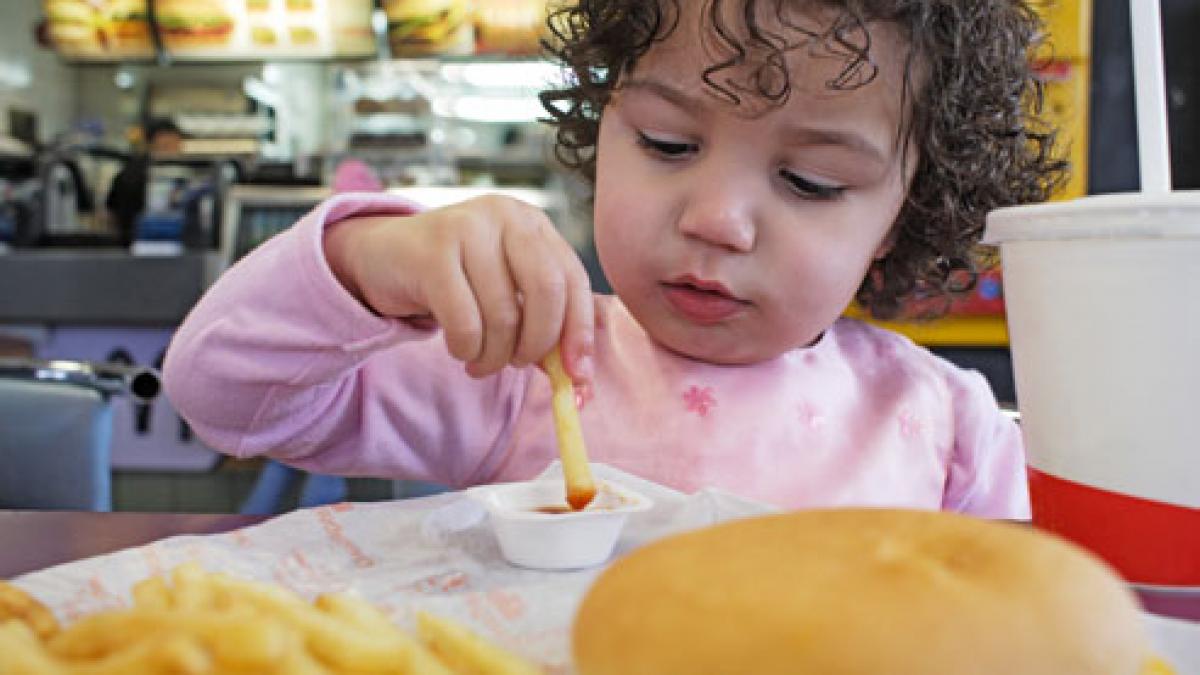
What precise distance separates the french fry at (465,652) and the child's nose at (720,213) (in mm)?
641

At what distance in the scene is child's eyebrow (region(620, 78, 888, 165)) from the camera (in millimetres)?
1269

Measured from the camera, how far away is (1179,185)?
12.0ft

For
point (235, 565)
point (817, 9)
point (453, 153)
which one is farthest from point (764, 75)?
point (453, 153)

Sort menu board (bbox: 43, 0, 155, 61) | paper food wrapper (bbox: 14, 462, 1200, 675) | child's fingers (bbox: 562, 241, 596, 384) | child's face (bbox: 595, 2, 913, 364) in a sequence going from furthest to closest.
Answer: menu board (bbox: 43, 0, 155, 61) → child's face (bbox: 595, 2, 913, 364) → child's fingers (bbox: 562, 241, 596, 384) → paper food wrapper (bbox: 14, 462, 1200, 675)

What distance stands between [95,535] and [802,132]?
0.92 metres

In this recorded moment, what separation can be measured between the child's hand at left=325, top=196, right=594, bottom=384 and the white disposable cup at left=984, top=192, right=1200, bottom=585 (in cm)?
44

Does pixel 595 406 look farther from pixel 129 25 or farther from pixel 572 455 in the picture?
pixel 129 25

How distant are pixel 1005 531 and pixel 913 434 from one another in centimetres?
96

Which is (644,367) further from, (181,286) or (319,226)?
(181,286)

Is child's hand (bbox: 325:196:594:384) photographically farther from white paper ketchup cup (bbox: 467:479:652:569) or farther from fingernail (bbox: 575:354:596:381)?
white paper ketchup cup (bbox: 467:479:652:569)

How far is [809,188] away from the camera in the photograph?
133cm

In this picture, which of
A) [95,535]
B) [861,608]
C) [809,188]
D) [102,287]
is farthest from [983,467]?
[102,287]

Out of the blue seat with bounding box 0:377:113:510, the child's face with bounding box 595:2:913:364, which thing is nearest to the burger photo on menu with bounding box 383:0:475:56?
the blue seat with bounding box 0:377:113:510

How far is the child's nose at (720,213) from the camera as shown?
1227 mm
